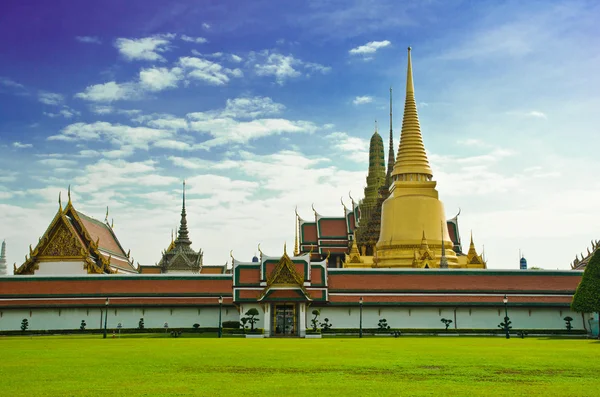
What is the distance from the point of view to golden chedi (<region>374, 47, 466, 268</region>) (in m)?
59.1

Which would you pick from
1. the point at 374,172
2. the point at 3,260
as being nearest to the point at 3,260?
the point at 3,260

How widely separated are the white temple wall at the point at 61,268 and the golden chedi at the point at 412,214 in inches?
913

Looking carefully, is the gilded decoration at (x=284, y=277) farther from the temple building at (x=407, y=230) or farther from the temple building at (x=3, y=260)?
the temple building at (x=3, y=260)

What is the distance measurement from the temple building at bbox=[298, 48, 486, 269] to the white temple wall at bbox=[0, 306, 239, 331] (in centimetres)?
1719

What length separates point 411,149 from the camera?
206 feet

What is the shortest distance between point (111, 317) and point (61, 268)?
9.08 meters

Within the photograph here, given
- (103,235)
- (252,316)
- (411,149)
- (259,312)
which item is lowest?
(252,316)

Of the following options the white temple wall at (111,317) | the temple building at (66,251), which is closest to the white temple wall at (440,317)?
the white temple wall at (111,317)

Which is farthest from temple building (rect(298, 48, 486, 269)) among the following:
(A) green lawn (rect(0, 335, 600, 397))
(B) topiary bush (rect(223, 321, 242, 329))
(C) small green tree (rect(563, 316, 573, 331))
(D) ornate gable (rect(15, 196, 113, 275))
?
(A) green lawn (rect(0, 335, 600, 397))

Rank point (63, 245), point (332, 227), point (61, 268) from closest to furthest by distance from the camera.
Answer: point (61, 268) < point (63, 245) < point (332, 227)

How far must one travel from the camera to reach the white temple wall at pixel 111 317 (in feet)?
148

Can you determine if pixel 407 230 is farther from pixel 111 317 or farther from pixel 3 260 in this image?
pixel 3 260

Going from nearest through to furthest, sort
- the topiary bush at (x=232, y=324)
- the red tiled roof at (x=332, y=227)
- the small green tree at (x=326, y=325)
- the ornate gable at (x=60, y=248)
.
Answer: the small green tree at (x=326, y=325) → the topiary bush at (x=232, y=324) → the ornate gable at (x=60, y=248) → the red tiled roof at (x=332, y=227)

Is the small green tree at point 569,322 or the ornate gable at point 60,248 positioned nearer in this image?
the small green tree at point 569,322
